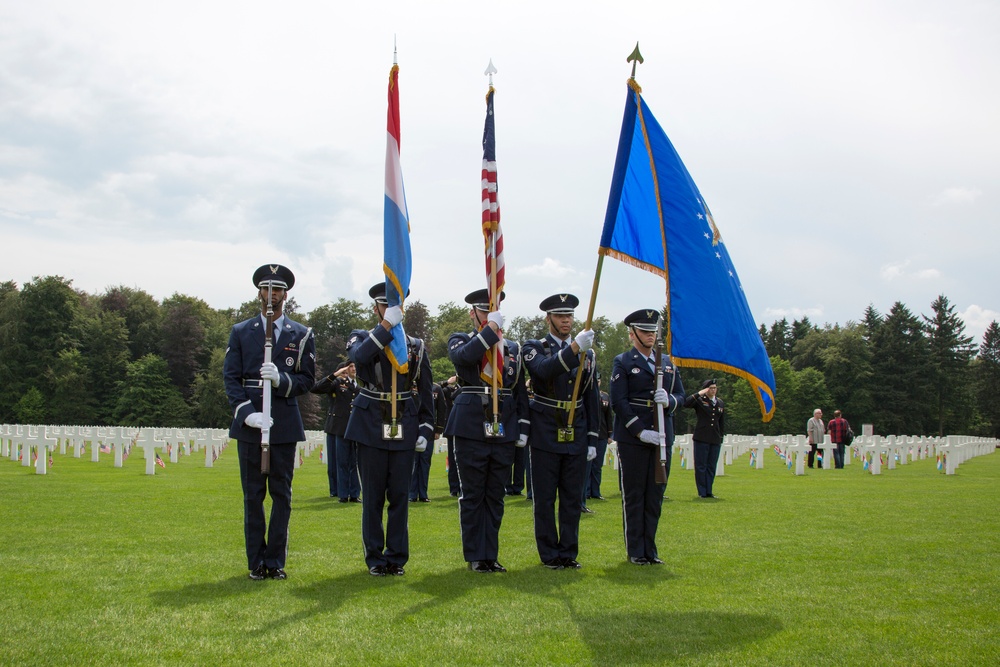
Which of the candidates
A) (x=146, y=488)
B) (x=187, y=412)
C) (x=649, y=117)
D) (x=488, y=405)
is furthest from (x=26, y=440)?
(x=187, y=412)

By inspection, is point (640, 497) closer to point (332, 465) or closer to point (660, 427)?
point (660, 427)

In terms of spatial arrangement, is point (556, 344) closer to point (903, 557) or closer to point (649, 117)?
point (649, 117)

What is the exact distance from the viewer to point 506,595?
680 cm

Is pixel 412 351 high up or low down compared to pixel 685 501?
up

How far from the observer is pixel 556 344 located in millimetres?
8469

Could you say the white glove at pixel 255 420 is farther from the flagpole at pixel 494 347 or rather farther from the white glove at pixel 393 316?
the flagpole at pixel 494 347

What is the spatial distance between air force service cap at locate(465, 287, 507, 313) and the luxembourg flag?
0.68 meters

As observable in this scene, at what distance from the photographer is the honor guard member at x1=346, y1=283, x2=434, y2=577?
7820 millimetres

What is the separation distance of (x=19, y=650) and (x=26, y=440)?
699 inches

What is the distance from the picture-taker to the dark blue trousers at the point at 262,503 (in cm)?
746

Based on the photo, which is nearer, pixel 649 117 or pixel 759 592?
pixel 759 592

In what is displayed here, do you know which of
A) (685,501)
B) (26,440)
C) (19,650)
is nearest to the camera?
(19,650)

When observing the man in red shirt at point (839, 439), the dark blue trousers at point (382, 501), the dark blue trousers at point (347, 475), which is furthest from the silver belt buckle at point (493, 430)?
the man in red shirt at point (839, 439)

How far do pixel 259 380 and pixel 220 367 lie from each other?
70.6 metres
